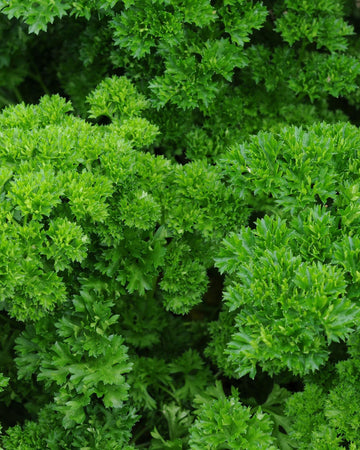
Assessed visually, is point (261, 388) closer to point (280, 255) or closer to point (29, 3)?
point (280, 255)

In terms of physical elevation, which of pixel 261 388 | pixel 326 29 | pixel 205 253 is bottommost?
pixel 261 388

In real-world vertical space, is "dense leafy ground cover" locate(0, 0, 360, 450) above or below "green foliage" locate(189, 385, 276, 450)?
above

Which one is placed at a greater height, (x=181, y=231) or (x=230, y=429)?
(x=181, y=231)

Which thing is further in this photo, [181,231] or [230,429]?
[181,231]

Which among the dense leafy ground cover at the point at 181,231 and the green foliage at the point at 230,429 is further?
the green foliage at the point at 230,429

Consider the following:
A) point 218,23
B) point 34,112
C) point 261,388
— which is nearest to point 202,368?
point 261,388

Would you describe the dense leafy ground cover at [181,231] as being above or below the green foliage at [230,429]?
above

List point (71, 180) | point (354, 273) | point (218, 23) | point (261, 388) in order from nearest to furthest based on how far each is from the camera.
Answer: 1. point (354, 273)
2. point (71, 180)
3. point (218, 23)
4. point (261, 388)

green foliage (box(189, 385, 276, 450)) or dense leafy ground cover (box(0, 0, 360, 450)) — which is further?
green foliage (box(189, 385, 276, 450))
